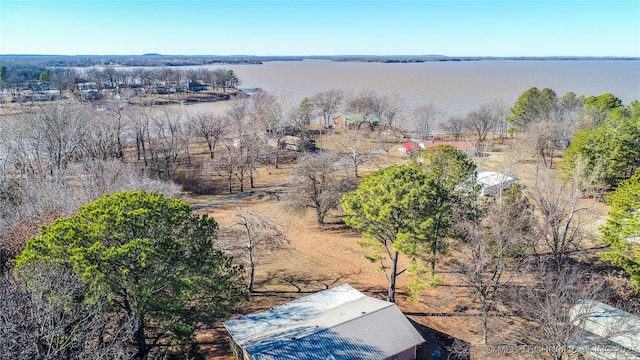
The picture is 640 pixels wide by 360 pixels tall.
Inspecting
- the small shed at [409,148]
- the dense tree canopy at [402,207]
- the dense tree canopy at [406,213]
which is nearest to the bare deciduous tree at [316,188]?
the dense tree canopy at [406,213]

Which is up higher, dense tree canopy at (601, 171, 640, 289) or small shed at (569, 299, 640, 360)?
dense tree canopy at (601, 171, 640, 289)

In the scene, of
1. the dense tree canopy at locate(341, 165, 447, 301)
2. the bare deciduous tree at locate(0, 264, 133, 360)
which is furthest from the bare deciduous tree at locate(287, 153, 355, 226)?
the bare deciduous tree at locate(0, 264, 133, 360)

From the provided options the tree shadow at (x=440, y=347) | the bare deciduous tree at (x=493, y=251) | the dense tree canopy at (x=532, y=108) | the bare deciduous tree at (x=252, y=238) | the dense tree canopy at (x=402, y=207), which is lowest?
the tree shadow at (x=440, y=347)

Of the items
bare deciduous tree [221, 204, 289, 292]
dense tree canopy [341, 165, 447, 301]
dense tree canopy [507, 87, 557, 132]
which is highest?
dense tree canopy [507, 87, 557, 132]

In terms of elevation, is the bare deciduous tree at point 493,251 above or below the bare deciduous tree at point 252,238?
above

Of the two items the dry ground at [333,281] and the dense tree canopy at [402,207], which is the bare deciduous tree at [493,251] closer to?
the dry ground at [333,281]

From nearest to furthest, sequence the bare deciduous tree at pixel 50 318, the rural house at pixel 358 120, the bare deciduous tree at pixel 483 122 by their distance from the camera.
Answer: the bare deciduous tree at pixel 50 318 → the bare deciduous tree at pixel 483 122 → the rural house at pixel 358 120

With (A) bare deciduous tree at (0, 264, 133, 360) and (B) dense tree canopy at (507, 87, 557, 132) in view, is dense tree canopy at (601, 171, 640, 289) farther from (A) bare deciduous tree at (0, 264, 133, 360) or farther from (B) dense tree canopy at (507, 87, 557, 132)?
(B) dense tree canopy at (507, 87, 557, 132)
